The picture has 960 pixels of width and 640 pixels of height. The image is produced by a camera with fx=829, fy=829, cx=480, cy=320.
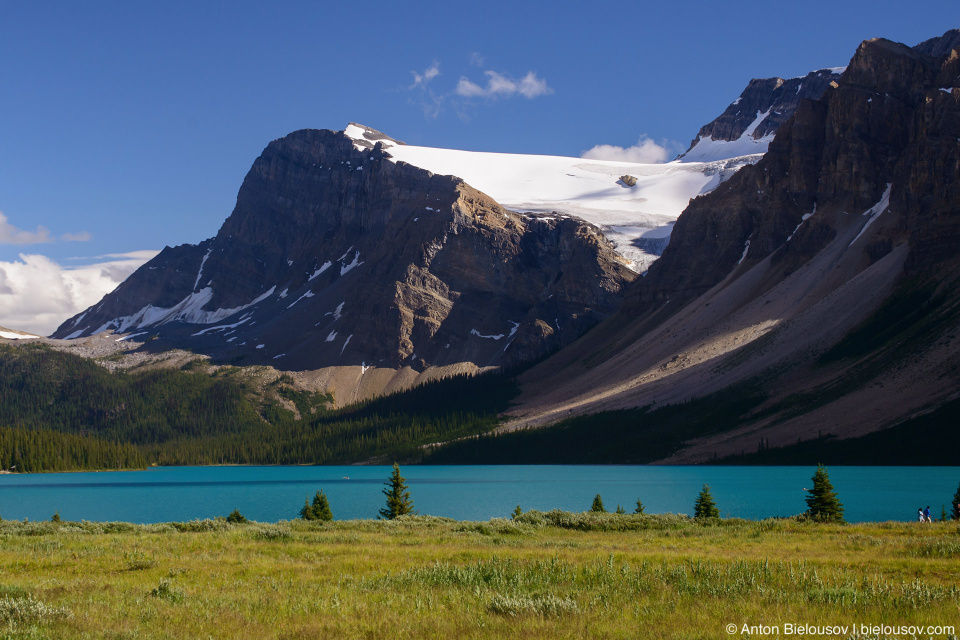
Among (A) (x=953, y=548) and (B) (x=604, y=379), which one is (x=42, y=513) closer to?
(A) (x=953, y=548)

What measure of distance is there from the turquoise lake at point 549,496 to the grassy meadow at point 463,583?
98.3 ft

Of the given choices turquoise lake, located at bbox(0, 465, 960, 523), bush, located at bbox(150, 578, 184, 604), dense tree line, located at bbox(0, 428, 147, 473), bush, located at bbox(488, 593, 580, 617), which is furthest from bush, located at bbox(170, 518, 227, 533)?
dense tree line, located at bbox(0, 428, 147, 473)

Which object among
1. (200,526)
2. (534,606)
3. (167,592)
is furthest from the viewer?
(200,526)

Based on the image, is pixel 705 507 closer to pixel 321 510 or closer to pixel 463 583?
pixel 321 510

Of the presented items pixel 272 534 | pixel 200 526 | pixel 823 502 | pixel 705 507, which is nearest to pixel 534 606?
pixel 272 534

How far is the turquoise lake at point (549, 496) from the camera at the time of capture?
65125 mm

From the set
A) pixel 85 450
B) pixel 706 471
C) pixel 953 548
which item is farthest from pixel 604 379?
pixel 953 548

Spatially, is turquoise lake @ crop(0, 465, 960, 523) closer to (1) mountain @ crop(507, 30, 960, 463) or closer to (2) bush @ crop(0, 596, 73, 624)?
(1) mountain @ crop(507, 30, 960, 463)

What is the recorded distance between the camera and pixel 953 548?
82.6 feet

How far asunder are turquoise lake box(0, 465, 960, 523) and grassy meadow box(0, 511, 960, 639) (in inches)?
1180

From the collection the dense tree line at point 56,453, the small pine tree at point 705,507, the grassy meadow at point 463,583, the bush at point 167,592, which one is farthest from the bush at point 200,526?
the dense tree line at point 56,453

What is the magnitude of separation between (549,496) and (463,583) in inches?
2462

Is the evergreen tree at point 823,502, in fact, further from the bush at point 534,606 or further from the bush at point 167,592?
the bush at point 167,592

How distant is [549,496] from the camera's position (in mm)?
81000
